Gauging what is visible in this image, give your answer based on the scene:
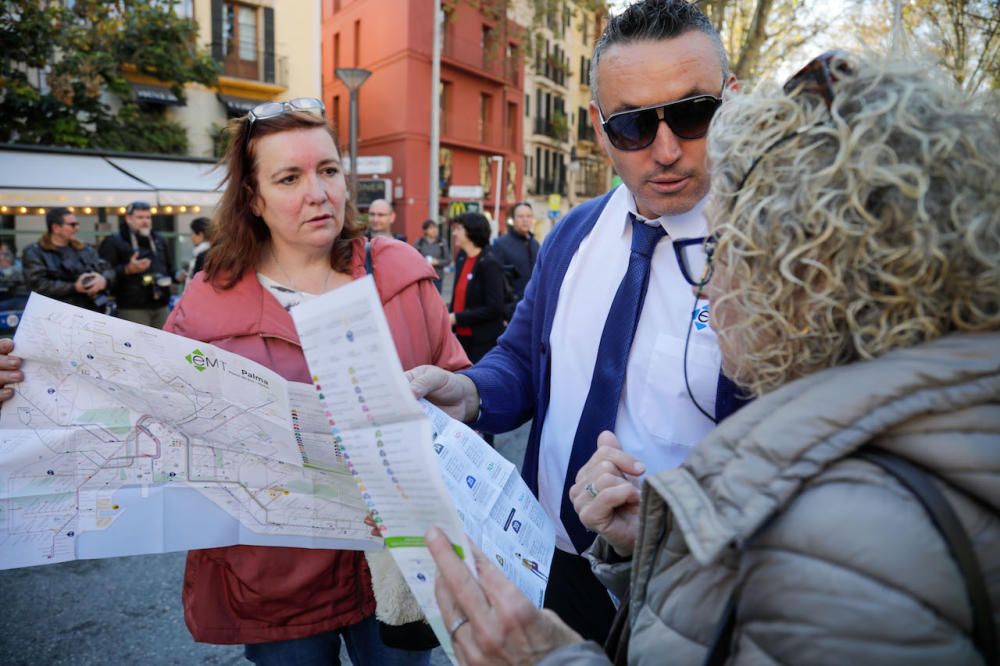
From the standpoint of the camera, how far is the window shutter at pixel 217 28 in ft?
63.9

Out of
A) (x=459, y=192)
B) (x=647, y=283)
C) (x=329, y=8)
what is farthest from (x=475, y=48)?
(x=647, y=283)

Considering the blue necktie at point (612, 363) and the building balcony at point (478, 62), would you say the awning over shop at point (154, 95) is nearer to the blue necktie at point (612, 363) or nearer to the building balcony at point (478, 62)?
the building balcony at point (478, 62)

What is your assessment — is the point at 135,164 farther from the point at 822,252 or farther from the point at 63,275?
the point at 822,252

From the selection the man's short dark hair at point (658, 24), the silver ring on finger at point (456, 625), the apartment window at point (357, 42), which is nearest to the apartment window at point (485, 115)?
the apartment window at point (357, 42)

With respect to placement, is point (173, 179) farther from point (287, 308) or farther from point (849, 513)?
point (849, 513)

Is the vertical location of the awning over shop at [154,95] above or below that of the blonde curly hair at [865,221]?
above

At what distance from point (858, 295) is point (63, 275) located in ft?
23.1

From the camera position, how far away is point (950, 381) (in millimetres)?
717

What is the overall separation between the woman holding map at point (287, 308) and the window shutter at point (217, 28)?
20833 millimetres

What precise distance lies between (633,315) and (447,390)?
1.64ft

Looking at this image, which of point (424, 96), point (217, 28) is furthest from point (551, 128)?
point (217, 28)

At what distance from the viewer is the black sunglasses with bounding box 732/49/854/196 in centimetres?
86

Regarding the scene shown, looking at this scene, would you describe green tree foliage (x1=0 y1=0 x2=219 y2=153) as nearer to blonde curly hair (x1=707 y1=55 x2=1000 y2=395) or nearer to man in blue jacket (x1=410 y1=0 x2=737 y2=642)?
man in blue jacket (x1=410 y1=0 x2=737 y2=642)

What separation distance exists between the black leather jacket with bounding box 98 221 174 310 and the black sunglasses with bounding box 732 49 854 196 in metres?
7.43
